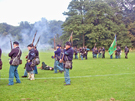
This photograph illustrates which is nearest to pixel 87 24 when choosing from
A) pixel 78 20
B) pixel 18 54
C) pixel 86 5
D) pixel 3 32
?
pixel 78 20

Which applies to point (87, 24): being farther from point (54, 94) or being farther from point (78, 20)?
point (54, 94)

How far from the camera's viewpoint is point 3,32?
14461 mm

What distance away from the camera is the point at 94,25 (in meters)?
55.7

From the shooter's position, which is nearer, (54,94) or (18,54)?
(54,94)

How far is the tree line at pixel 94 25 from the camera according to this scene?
51.3m

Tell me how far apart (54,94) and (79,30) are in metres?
45.9

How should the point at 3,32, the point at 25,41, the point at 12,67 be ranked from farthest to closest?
the point at 25,41 < the point at 3,32 < the point at 12,67

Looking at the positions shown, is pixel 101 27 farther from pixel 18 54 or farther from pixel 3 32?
pixel 18 54

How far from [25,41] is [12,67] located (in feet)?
34.7

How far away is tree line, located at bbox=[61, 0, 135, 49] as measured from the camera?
5131 centimetres

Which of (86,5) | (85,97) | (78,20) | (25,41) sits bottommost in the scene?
(85,97)

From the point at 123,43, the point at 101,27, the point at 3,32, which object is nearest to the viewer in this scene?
the point at 3,32

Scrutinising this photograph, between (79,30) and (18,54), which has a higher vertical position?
(79,30)

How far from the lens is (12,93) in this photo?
257 inches
